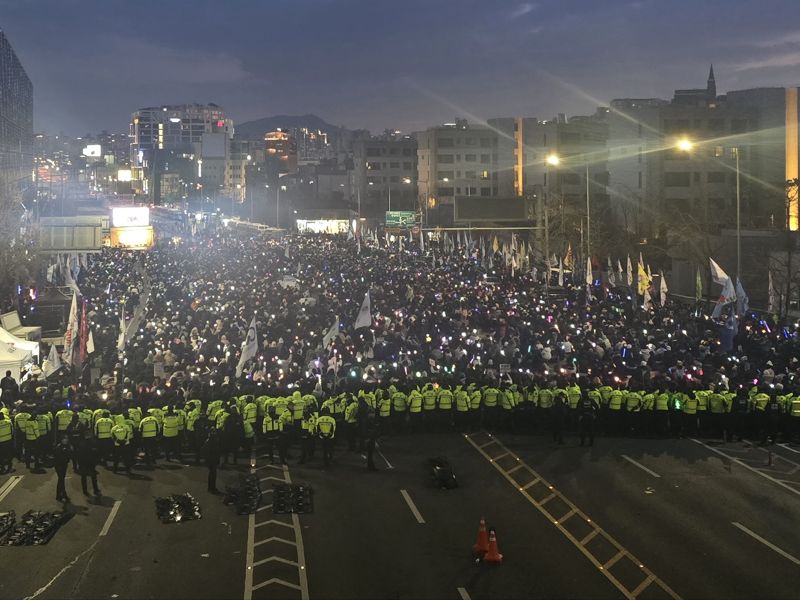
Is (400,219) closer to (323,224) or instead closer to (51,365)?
(323,224)

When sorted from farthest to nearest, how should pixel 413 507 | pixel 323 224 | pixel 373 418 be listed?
1. pixel 323 224
2. pixel 373 418
3. pixel 413 507

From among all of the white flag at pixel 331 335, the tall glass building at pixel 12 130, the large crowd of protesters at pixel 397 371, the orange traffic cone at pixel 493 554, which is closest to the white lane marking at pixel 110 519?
the large crowd of protesters at pixel 397 371

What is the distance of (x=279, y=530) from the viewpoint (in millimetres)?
15719

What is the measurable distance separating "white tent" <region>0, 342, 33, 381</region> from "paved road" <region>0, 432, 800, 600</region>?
23.4 ft

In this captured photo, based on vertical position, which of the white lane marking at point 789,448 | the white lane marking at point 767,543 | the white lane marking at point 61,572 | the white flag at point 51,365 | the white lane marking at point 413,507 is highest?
the white flag at point 51,365

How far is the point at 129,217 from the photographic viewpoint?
6600 centimetres

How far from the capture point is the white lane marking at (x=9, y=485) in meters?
17.8

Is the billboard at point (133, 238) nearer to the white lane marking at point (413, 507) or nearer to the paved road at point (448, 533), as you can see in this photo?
the paved road at point (448, 533)

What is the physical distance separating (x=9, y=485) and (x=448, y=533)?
30.6 ft

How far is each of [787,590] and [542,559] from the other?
3.56 meters

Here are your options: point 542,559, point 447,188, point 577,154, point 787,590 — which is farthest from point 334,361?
point 447,188

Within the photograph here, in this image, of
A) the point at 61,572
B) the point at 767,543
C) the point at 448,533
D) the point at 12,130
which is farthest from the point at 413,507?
the point at 12,130

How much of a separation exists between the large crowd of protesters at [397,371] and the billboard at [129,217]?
2329 cm

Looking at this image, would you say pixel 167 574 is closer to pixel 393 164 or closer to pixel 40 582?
pixel 40 582
